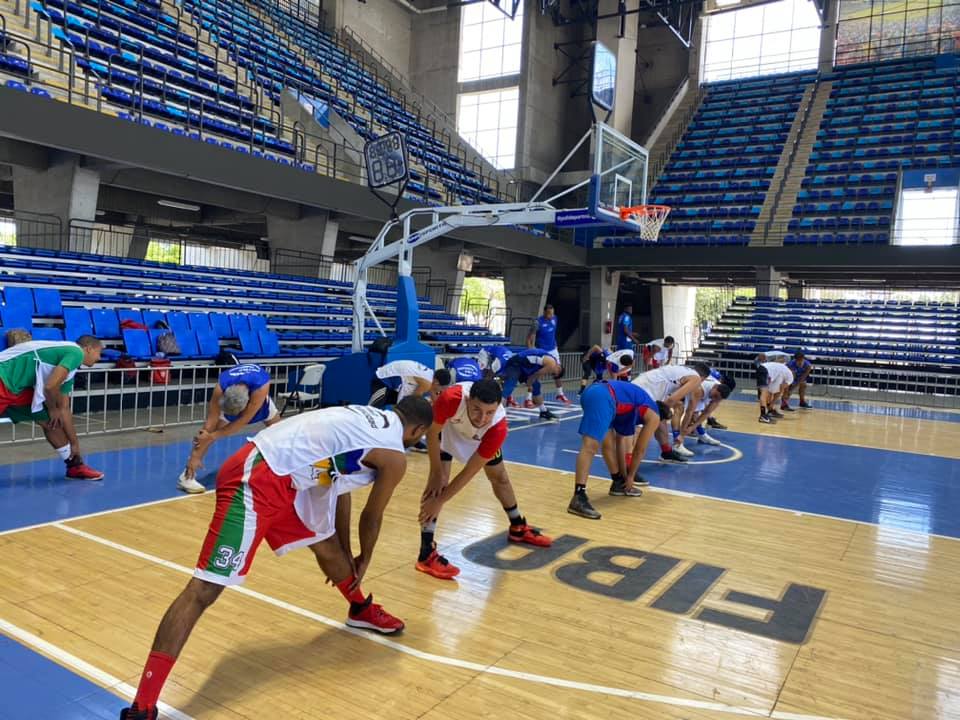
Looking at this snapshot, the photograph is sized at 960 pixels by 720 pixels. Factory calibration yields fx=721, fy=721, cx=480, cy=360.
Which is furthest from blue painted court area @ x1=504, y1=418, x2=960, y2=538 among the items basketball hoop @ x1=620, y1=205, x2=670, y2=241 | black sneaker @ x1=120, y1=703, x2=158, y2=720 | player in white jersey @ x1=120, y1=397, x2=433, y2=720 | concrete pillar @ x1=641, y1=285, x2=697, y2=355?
concrete pillar @ x1=641, y1=285, x2=697, y2=355

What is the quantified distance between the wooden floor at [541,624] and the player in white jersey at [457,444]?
267mm

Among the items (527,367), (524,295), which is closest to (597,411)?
(527,367)

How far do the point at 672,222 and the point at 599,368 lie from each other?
1496cm

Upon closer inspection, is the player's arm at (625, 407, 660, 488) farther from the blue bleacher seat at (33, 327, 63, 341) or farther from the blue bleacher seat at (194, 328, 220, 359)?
the blue bleacher seat at (33, 327, 63, 341)

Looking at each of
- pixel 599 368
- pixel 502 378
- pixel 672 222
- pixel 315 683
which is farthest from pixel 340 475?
pixel 672 222

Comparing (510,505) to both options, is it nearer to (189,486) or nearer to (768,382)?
(189,486)

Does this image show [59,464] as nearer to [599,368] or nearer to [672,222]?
[599,368]

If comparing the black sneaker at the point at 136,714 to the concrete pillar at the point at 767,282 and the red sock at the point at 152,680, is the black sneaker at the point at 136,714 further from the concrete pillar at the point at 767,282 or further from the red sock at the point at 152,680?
the concrete pillar at the point at 767,282

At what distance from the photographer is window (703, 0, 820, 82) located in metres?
33.1

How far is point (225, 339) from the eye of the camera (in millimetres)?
Result: 12875

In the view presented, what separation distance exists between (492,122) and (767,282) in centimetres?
1357

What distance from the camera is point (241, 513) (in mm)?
3154

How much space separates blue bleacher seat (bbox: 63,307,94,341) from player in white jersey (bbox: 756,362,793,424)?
1185cm

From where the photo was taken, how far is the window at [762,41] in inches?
1304
